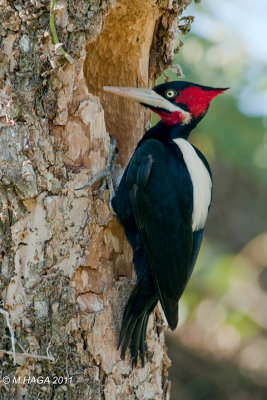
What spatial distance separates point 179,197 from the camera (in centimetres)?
286

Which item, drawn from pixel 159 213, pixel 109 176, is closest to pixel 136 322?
pixel 159 213

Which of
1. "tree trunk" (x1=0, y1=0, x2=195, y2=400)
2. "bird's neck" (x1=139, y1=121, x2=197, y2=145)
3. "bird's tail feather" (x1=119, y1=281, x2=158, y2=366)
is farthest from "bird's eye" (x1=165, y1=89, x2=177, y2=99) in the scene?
"bird's tail feather" (x1=119, y1=281, x2=158, y2=366)

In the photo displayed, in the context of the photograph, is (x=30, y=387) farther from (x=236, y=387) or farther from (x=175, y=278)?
(x=236, y=387)

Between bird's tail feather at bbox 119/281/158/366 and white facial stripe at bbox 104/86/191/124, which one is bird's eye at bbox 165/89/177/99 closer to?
white facial stripe at bbox 104/86/191/124

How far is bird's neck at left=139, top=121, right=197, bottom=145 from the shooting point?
306 cm

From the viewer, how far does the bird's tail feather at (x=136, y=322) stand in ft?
9.00

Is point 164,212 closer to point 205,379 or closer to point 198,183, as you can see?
point 198,183

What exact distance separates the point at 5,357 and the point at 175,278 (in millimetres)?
776

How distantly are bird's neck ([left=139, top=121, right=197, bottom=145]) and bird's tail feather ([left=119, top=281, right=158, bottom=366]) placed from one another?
2.31 ft

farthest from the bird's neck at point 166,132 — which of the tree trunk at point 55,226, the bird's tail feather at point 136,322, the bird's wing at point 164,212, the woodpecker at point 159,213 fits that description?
the bird's tail feather at point 136,322

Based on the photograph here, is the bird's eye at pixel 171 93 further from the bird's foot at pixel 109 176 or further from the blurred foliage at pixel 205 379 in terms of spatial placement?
the blurred foliage at pixel 205 379

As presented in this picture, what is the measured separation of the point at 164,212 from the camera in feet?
9.29

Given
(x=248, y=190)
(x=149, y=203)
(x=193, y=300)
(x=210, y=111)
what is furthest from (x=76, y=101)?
(x=248, y=190)

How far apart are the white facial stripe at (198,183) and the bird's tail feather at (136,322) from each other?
1.24 ft
